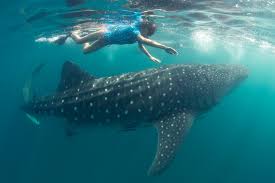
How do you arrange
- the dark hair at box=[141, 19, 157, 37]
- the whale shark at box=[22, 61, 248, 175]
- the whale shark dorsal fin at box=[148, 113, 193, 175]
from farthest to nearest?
the dark hair at box=[141, 19, 157, 37], the whale shark at box=[22, 61, 248, 175], the whale shark dorsal fin at box=[148, 113, 193, 175]

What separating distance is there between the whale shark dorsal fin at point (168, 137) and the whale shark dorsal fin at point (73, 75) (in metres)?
2.84

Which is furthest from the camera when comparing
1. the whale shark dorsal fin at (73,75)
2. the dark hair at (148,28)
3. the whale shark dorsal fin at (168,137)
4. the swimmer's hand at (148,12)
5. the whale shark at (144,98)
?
the swimmer's hand at (148,12)

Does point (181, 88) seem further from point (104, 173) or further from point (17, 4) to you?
point (104, 173)

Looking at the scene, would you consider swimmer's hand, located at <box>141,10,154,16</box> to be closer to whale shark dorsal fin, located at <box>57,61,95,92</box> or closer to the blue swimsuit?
the blue swimsuit

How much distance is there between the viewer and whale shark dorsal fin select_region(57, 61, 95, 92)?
404 inches

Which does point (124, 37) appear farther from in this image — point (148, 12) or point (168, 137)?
point (148, 12)

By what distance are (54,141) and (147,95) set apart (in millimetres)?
14306

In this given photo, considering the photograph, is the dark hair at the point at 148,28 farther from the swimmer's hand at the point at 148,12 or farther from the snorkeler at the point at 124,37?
the swimmer's hand at the point at 148,12

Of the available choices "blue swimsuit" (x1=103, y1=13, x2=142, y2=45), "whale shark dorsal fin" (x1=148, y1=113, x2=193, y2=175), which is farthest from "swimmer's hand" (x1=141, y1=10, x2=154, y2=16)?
"whale shark dorsal fin" (x1=148, y1=113, x2=193, y2=175)

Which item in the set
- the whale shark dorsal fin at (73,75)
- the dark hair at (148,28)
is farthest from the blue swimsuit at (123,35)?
the whale shark dorsal fin at (73,75)

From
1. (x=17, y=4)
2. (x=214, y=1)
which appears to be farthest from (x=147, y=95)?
(x=17, y=4)

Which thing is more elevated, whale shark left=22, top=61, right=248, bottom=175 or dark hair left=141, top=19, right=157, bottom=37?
dark hair left=141, top=19, right=157, bottom=37

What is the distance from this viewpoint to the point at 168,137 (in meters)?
9.13

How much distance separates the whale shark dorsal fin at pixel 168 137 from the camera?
851 centimetres
